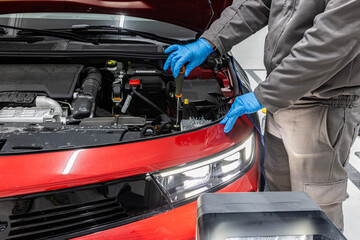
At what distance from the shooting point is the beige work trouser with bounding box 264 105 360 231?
1333 millimetres

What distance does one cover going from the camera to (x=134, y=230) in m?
1.06

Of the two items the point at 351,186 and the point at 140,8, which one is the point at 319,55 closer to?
the point at 140,8

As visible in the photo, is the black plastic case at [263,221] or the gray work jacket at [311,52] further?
the gray work jacket at [311,52]

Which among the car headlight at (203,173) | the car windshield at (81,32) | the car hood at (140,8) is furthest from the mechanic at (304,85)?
the car windshield at (81,32)

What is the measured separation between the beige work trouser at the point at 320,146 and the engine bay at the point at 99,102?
0.35 meters

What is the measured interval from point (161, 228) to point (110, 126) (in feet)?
1.58

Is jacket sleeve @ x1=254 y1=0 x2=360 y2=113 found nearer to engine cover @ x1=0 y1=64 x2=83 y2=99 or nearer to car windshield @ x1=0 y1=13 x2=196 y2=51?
car windshield @ x1=0 y1=13 x2=196 y2=51

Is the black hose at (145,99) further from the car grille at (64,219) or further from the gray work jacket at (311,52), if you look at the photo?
the car grille at (64,219)

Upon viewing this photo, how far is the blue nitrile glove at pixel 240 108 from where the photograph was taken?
135 cm

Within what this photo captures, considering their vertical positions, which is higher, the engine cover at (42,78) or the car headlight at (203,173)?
the engine cover at (42,78)

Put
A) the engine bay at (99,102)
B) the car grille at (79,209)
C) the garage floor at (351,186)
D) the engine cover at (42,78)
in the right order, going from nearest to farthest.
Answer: the car grille at (79,209)
the engine bay at (99,102)
the engine cover at (42,78)
the garage floor at (351,186)

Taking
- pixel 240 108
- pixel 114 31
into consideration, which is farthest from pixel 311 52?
pixel 114 31

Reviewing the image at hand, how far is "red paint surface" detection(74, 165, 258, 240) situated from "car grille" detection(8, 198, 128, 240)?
43mm

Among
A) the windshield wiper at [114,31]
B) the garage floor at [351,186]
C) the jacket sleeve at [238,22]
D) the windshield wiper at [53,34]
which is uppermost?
the jacket sleeve at [238,22]
